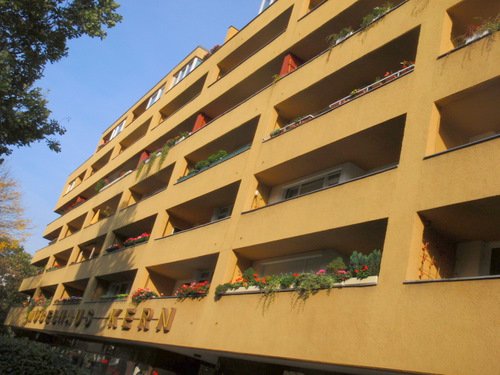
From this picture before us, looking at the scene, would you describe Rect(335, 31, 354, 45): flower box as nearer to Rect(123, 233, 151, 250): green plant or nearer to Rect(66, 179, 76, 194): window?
Rect(123, 233, 151, 250): green plant

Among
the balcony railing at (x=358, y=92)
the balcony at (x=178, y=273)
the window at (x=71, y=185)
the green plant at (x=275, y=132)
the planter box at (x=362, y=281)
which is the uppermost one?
the window at (x=71, y=185)

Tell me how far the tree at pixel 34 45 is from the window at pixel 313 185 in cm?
853

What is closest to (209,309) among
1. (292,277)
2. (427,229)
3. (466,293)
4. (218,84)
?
(292,277)

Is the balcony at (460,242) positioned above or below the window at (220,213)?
below

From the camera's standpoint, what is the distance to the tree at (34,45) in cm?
1432

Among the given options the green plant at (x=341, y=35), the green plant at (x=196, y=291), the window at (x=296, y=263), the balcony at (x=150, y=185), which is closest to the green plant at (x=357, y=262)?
the window at (x=296, y=263)

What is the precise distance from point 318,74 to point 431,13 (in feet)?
15.6

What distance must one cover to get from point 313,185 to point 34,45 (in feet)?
34.8

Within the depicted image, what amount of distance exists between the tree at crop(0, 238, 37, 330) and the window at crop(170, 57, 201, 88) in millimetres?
27276

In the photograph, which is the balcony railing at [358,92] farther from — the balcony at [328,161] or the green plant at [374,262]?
the green plant at [374,262]

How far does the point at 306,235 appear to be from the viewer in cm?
1394

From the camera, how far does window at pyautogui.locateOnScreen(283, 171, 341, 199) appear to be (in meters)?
16.2

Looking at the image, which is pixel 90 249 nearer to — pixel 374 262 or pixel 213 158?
pixel 213 158

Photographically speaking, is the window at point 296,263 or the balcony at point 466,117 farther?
the window at point 296,263
